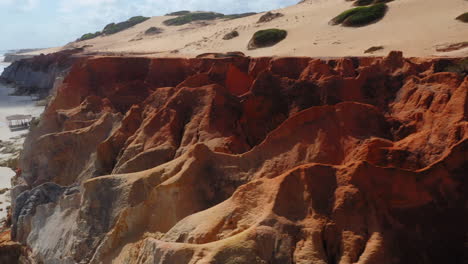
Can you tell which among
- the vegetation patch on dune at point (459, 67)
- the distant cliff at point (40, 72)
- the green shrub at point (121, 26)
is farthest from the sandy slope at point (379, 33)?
the green shrub at point (121, 26)

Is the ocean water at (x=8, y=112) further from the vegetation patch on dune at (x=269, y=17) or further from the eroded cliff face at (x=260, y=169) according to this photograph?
the vegetation patch on dune at (x=269, y=17)

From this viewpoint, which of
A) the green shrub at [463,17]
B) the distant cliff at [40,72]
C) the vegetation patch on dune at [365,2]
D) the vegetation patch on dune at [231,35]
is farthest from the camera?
the distant cliff at [40,72]

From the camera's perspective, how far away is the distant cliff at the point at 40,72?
55375 mm

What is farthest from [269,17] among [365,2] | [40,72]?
[40,72]

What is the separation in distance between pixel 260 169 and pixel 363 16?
854 inches

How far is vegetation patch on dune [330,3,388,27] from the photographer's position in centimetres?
3147

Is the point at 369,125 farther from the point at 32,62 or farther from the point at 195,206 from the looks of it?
the point at 32,62

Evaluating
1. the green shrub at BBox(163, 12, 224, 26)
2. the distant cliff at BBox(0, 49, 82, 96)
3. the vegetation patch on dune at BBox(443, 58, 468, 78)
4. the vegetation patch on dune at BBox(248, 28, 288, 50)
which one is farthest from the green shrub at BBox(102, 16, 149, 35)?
the vegetation patch on dune at BBox(443, 58, 468, 78)

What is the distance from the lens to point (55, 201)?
18000mm

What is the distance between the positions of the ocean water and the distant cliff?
69.6 inches

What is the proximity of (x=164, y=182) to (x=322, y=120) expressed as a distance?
16.6 feet

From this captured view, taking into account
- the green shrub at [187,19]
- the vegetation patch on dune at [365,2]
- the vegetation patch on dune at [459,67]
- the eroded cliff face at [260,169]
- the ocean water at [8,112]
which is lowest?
the ocean water at [8,112]

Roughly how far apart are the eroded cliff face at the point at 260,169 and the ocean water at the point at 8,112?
471 cm

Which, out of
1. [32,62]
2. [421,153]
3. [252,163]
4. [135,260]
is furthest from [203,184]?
[32,62]
